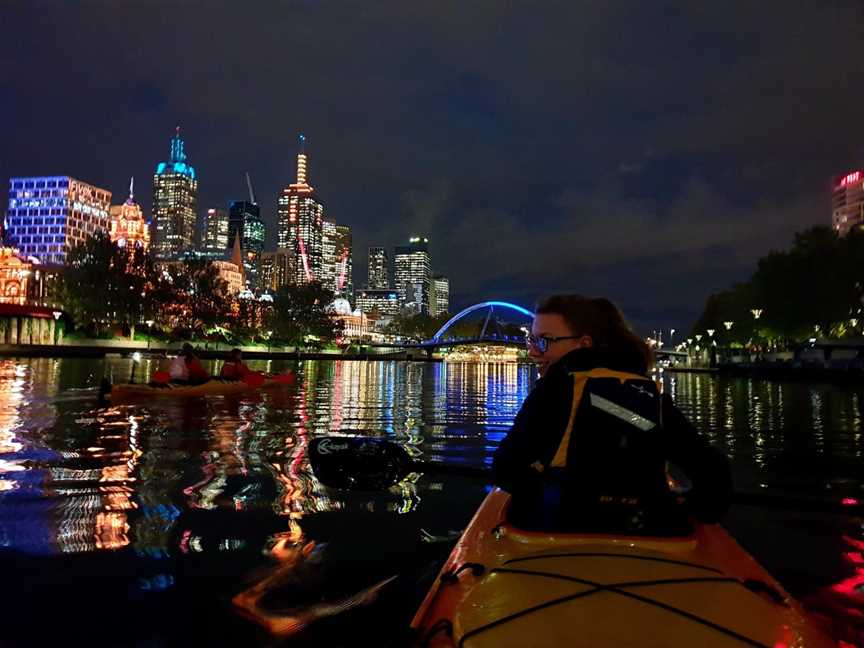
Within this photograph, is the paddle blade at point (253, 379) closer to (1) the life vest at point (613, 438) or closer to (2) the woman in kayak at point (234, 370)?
(2) the woman in kayak at point (234, 370)

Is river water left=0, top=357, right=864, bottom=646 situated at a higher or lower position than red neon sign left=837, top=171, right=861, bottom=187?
lower

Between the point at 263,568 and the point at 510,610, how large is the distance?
3577 millimetres

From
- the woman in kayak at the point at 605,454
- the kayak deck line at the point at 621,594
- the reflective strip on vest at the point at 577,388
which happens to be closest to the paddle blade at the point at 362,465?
the woman in kayak at the point at 605,454

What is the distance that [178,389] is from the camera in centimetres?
2211

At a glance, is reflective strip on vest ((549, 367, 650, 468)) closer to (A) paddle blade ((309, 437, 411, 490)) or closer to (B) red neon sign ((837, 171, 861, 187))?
(A) paddle blade ((309, 437, 411, 490))

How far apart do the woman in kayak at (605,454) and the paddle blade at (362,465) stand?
2.74 meters

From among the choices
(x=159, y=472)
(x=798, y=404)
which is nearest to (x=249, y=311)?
(x=798, y=404)

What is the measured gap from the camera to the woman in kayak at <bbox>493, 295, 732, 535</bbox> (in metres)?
3.10

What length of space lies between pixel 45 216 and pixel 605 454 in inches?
→ 8683

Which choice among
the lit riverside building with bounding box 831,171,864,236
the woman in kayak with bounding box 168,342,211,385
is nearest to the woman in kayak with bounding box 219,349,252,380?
the woman in kayak with bounding box 168,342,211,385

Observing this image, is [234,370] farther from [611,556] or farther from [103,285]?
[103,285]

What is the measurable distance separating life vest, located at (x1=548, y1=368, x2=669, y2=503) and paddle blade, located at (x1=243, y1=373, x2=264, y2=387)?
24.9 meters

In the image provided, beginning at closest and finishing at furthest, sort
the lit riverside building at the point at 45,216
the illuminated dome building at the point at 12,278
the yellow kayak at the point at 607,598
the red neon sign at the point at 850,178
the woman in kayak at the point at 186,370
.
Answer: the yellow kayak at the point at 607,598
the woman in kayak at the point at 186,370
the illuminated dome building at the point at 12,278
the lit riverside building at the point at 45,216
the red neon sign at the point at 850,178

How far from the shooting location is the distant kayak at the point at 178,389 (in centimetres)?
2080
